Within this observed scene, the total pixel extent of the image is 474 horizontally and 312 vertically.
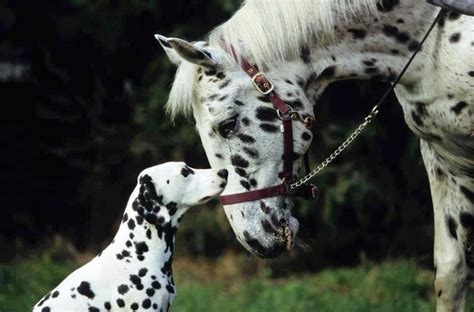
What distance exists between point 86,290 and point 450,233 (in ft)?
6.96

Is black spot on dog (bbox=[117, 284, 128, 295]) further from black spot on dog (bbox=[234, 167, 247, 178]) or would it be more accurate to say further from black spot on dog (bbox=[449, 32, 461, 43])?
black spot on dog (bbox=[449, 32, 461, 43])

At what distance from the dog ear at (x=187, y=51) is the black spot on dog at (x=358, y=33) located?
2.24ft

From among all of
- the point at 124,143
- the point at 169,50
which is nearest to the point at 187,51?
the point at 169,50

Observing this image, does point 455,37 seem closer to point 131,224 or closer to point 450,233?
point 450,233

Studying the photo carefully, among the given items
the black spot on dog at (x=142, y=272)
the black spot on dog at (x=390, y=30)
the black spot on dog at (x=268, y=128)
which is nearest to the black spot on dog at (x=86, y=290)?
the black spot on dog at (x=142, y=272)

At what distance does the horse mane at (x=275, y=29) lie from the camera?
499cm

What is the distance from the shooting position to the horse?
4.93m

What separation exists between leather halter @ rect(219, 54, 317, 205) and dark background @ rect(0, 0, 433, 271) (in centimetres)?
344

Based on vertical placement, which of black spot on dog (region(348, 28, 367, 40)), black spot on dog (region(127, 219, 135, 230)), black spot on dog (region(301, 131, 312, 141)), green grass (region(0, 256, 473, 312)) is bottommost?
green grass (region(0, 256, 473, 312))

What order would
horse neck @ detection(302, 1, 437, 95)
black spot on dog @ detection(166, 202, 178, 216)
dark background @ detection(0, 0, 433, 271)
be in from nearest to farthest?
black spot on dog @ detection(166, 202, 178, 216) → horse neck @ detection(302, 1, 437, 95) → dark background @ detection(0, 0, 433, 271)

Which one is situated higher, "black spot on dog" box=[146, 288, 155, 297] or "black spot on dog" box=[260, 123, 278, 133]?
"black spot on dog" box=[260, 123, 278, 133]

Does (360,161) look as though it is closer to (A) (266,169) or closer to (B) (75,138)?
(B) (75,138)

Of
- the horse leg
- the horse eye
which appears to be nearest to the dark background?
the horse leg

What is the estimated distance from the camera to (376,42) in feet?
16.9
